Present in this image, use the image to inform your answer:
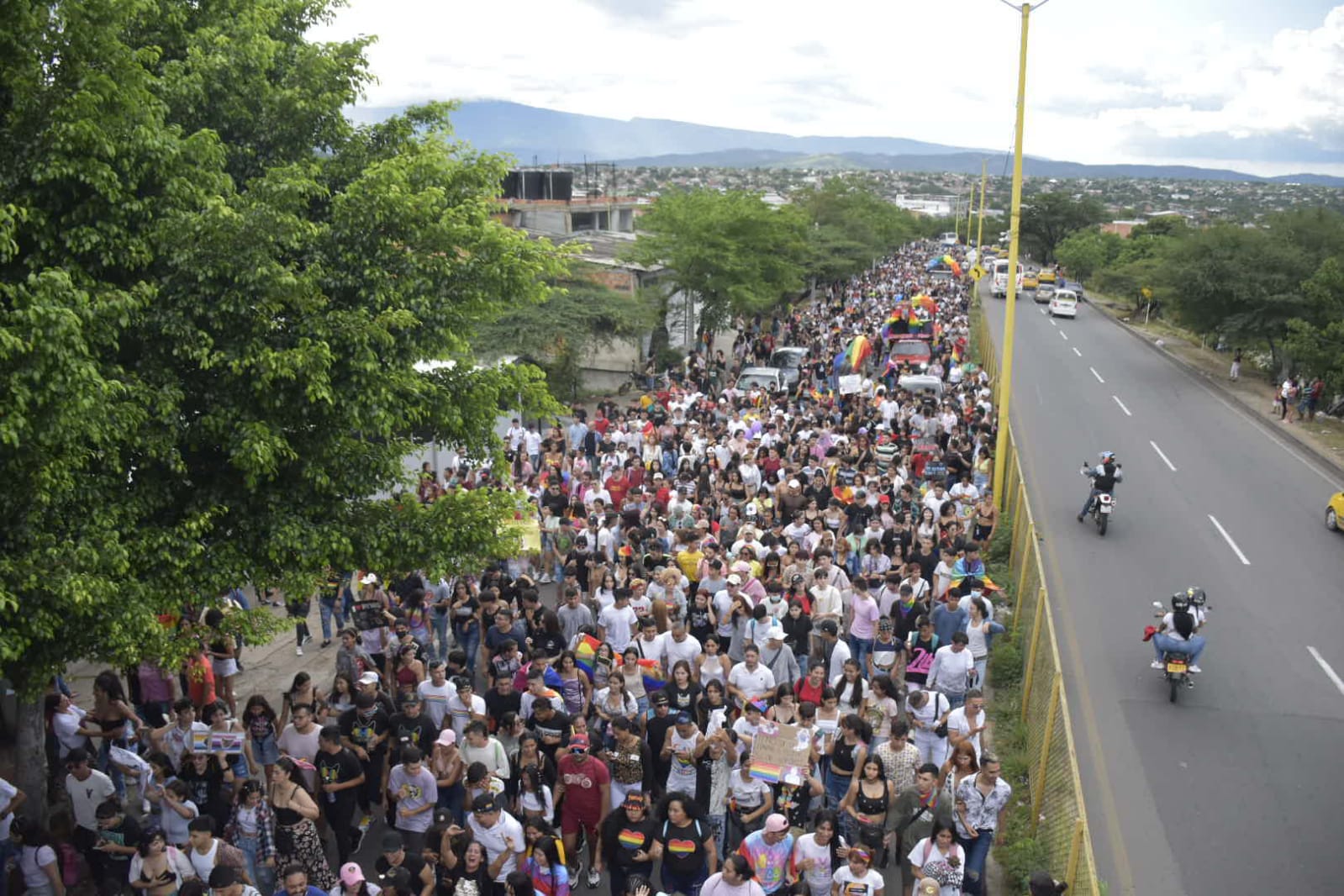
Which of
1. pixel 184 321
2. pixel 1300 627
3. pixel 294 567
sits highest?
pixel 184 321

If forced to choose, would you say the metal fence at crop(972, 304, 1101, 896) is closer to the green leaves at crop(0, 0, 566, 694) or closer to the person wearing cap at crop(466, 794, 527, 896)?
the person wearing cap at crop(466, 794, 527, 896)

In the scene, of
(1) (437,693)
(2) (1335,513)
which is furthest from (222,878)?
(2) (1335,513)

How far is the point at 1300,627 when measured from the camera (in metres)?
14.8

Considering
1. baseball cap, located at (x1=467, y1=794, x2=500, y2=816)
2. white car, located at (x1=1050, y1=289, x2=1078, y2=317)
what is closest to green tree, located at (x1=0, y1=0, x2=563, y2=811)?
baseball cap, located at (x1=467, y1=794, x2=500, y2=816)

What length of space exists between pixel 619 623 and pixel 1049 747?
4392 mm

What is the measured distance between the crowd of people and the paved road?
6.20ft

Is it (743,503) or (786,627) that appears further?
(743,503)

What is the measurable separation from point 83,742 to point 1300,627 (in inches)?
612

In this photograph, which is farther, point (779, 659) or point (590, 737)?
point (779, 659)

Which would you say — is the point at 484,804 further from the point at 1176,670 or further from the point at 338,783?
the point at 1176,670

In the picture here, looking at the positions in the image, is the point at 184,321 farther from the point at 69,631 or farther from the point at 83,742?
the point at 83,742

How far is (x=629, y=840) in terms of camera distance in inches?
286

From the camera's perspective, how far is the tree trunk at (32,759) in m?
8.36

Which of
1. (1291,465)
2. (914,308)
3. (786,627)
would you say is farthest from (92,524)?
(914,308)
